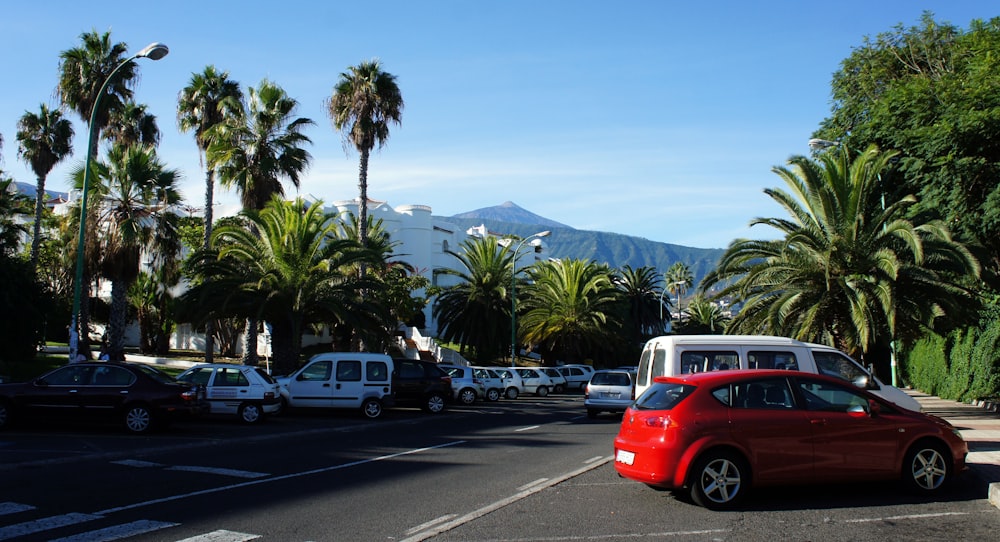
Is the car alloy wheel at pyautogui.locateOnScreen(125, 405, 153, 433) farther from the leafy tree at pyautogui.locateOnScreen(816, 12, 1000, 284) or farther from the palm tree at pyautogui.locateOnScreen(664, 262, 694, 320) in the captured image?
the palm tree at pyautogui.locateOnScreen(664, 262, 694, 320)

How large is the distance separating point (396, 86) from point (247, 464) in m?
25.7

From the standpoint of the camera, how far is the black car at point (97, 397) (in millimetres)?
15617

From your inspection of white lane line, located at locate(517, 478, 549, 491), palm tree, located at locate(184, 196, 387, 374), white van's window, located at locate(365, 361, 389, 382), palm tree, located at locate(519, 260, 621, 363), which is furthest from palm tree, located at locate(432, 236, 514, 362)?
white lane line, located at locate(517, 478, 549, 491)

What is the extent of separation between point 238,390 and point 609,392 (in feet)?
32.5

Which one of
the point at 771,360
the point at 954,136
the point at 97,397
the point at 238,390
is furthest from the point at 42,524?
the point at 954,136

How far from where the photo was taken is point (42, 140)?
39.9 metres

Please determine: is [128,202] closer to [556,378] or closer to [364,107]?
[364,107]

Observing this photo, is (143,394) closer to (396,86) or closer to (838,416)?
(838,416)

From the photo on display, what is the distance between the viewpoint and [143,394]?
52.0 ft

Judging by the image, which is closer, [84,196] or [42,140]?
[84,196]

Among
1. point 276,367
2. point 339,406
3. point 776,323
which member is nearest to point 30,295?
point 276,367

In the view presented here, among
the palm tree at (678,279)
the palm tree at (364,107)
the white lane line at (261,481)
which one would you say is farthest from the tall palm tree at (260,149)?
the palm tree at (678,279)

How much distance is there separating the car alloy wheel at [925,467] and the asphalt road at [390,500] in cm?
20

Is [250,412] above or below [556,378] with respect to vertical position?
below
